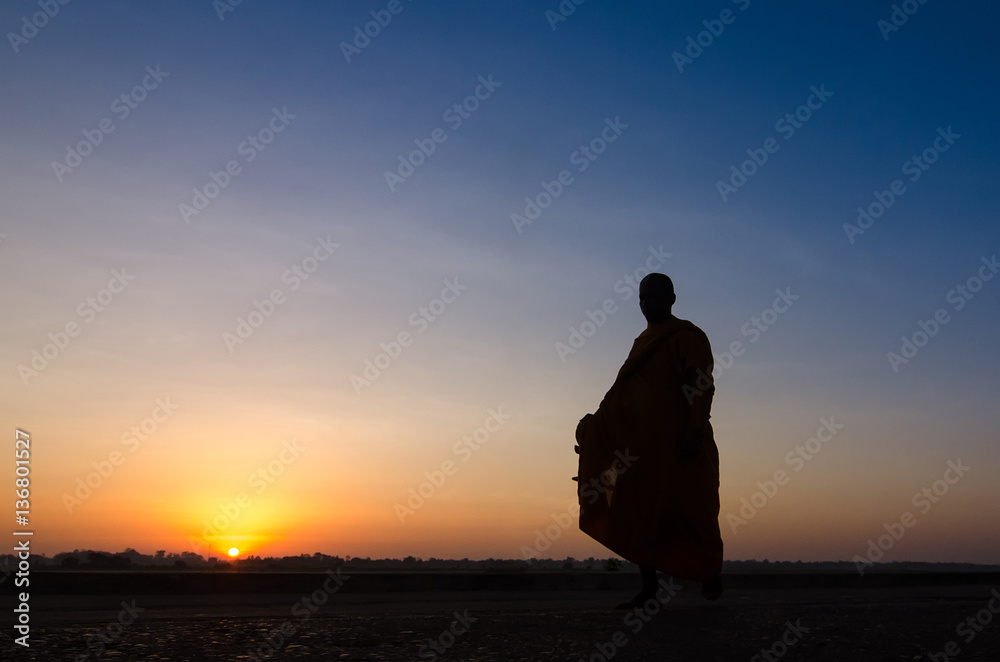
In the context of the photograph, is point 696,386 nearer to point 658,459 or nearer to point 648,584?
point 658,459

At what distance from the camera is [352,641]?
13.5ft

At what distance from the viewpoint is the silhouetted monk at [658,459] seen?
634 cm

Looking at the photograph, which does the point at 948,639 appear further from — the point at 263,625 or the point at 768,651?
the point at 263,625

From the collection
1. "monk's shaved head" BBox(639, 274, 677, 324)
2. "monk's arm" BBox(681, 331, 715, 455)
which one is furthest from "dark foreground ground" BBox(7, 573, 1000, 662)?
"monk's shaved head" BBox(639, 274, 677, 324)

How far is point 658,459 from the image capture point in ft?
21.4

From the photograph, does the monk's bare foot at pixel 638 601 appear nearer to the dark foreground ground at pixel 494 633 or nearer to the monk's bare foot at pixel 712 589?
the dark foreground ground at pixel 494 633

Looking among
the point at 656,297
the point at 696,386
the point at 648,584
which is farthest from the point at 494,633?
the point at 656,297

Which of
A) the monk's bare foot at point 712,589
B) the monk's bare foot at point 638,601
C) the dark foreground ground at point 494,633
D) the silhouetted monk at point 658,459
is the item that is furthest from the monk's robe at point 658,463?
the dark foreground ground at point 494,633

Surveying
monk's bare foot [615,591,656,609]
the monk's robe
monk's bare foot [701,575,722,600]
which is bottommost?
monk's bare foot [615,591,656,609]

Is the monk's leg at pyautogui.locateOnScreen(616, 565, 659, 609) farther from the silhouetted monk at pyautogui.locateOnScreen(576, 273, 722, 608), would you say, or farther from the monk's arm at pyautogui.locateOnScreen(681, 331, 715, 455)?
the monk's arm at pyautogui.locateOnScreen(681, 331, 715, 455)

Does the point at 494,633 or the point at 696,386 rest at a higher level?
the point at 696,386

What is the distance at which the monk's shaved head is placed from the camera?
703 centimetres

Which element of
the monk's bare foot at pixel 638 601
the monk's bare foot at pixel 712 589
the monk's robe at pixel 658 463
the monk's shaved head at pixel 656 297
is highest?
the monk's shaved head at pixel 656 297

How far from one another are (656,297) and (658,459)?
1284mm
